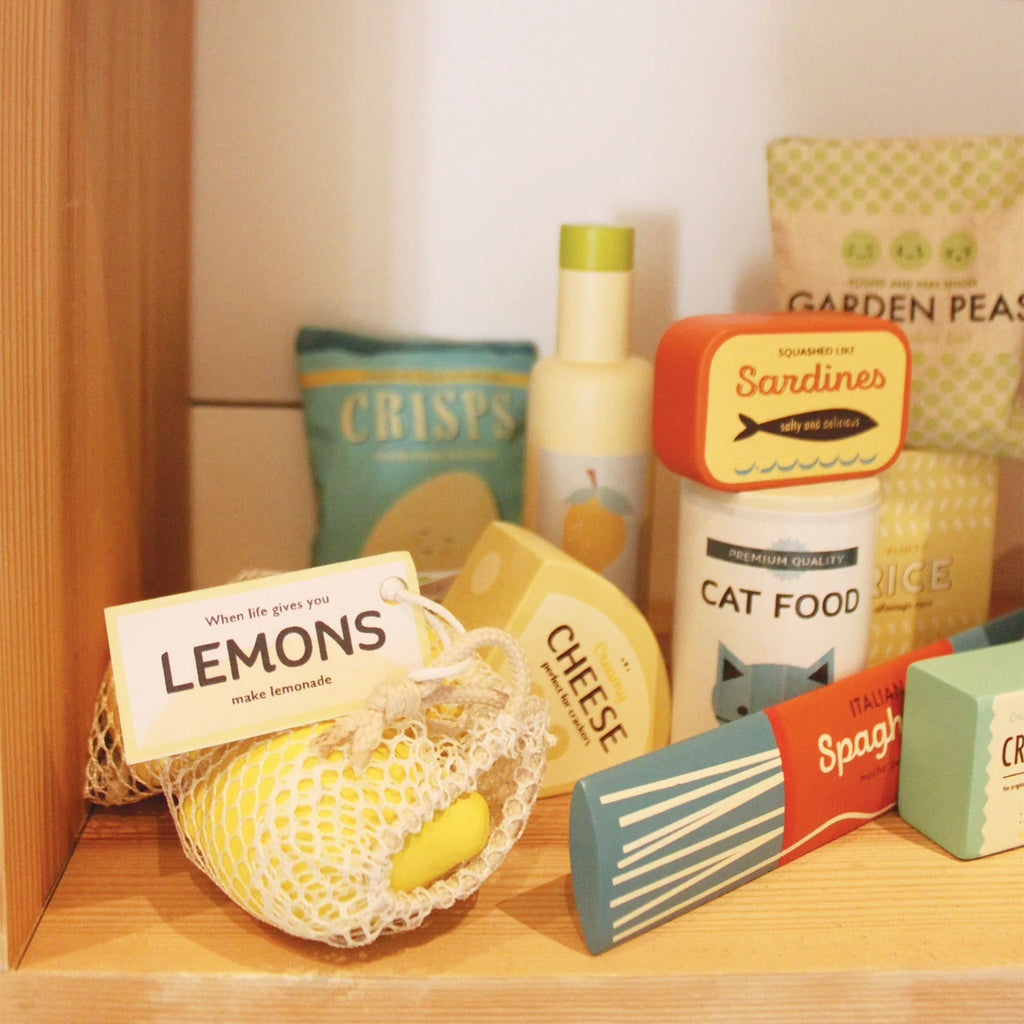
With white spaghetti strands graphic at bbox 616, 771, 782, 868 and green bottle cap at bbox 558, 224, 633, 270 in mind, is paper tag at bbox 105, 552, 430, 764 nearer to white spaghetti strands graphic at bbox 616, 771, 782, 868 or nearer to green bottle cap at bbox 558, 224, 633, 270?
white spaghetti strands graphic at bbox 616, 771, 782, 868

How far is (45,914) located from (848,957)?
285 millimetres

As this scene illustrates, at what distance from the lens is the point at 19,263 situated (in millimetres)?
379

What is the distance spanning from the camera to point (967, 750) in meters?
0.45

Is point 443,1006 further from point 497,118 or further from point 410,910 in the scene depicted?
point 497,118

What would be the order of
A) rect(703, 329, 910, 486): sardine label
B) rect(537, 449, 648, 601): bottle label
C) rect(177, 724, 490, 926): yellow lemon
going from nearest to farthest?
rect(177, 724, 490, 926): yellow lemon, rect(703, 329, 910, 486): sardine label, rect(537, 449, 648, 601): bottle label

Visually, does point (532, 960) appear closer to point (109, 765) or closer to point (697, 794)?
point (697, 794)

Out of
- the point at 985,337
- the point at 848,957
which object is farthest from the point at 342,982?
the point at 985,337

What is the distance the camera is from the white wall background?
0.64 meters

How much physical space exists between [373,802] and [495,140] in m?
0.41

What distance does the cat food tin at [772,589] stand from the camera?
49cm

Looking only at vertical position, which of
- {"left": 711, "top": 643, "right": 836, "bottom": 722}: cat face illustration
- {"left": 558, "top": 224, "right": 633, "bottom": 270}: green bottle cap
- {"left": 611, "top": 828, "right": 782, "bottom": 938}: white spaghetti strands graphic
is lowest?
{"left": 611, "top": 828, "right": 782, "bottom": 938}: white spaghetti strands graphic

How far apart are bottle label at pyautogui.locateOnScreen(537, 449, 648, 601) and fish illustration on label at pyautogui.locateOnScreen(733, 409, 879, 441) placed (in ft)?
0.36

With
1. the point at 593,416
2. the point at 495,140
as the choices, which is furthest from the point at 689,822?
the point at 495,140

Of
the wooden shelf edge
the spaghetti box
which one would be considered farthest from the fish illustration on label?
the wooden shelf edge
